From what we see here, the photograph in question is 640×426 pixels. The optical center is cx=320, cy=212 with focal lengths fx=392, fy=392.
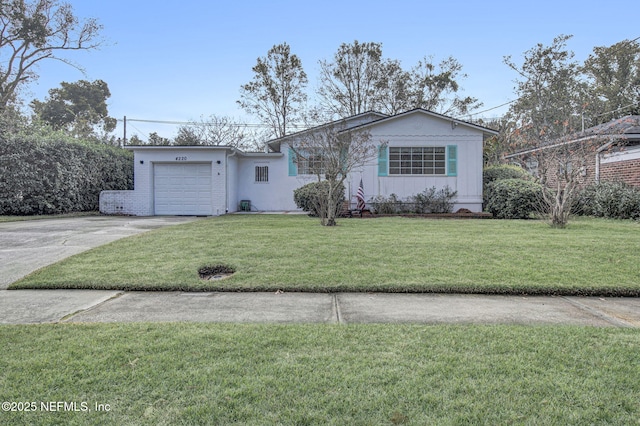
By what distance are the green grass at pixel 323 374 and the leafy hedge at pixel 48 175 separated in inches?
516

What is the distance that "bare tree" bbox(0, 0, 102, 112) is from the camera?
20859 millimetres

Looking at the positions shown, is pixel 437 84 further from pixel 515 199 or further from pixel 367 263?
pixel 367 263

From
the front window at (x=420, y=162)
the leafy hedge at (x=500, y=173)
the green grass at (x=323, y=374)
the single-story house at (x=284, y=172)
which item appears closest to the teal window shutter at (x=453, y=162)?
the single-story house at (x=284, y=172)

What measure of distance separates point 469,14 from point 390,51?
14.5 metres

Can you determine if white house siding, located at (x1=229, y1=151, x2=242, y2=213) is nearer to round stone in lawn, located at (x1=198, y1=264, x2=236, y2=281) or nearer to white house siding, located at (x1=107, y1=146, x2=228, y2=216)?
white house siding, located at (x1=107, y1=146, x2=228, y2=216)

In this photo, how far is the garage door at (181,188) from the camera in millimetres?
16312

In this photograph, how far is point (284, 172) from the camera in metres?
18.5

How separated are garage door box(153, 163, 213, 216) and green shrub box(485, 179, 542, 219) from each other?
11.3 metres

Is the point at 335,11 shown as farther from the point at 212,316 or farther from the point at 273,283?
the point at 212,316

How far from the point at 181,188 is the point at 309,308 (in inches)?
535

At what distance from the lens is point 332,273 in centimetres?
545

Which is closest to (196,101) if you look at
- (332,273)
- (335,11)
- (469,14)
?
(335,11)

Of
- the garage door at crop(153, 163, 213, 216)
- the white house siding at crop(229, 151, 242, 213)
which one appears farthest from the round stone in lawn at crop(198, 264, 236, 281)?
the garage door at crop(153, 163, 213, 216)

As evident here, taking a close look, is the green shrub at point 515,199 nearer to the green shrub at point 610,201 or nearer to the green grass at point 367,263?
the green shrub at point 610,201
